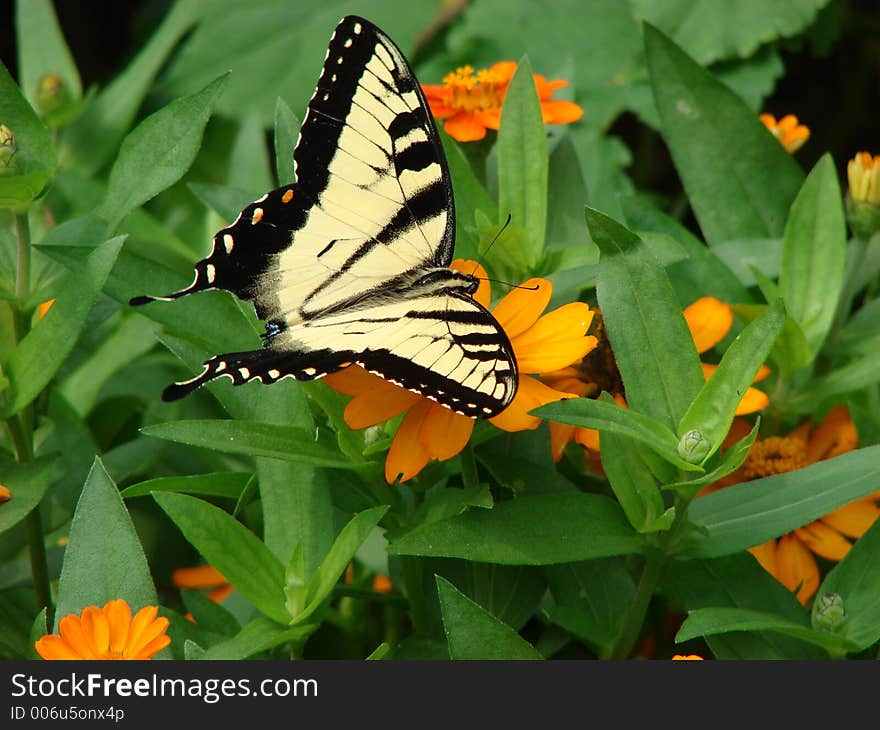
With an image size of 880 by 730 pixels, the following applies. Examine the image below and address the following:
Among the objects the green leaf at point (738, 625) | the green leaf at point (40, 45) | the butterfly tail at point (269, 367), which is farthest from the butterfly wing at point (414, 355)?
the green leaf at point (40, 45)

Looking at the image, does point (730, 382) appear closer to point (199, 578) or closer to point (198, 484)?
point (198, 484)

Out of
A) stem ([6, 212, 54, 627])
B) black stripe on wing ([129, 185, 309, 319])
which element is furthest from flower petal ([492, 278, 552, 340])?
stem ([6, 212, 54, 627])

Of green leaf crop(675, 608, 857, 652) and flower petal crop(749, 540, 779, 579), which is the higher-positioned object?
green leaf crop(675, 608, 857, 652)

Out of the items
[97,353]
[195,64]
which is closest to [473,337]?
[97,353]

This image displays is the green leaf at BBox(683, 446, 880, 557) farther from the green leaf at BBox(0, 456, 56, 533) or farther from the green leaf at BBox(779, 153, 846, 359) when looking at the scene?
the green leaf at BBox(0, 456, 56, 533)

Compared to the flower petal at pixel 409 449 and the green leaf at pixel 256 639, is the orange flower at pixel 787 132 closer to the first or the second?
the flower petal at pixel 409 449

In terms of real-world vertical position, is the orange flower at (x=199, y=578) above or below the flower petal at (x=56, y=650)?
below

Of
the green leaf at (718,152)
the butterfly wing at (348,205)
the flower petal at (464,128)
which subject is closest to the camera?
the butterfly wing at (348,205)

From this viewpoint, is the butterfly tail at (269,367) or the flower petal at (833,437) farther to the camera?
the flower petal at (833,437)

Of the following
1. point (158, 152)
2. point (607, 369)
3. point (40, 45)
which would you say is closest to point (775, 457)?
point (607, 369)
